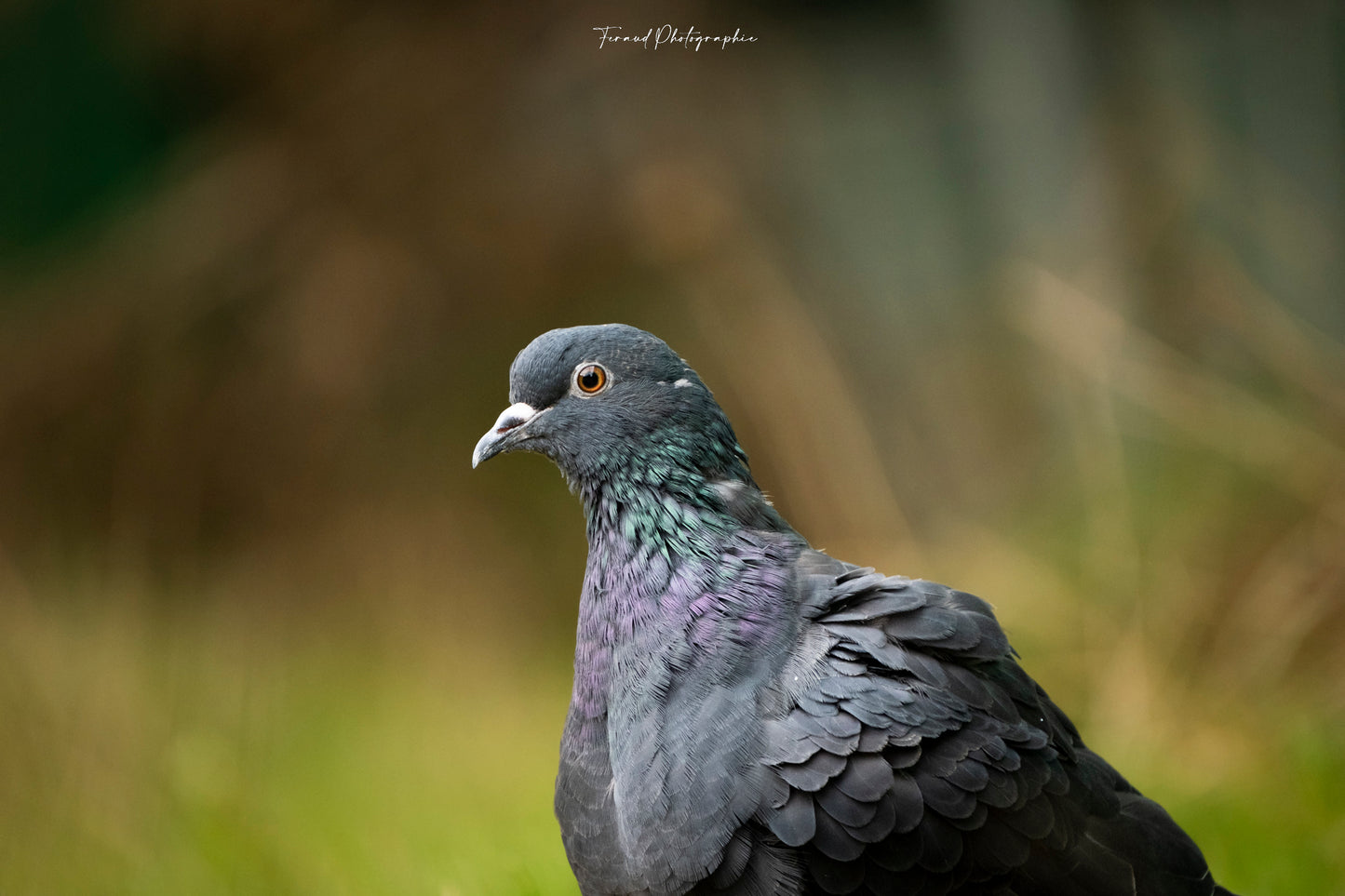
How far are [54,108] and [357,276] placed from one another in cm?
171

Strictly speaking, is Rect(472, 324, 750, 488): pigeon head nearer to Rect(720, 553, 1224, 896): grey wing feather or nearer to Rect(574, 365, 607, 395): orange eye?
Rect(574, 365, 607, 395): orange eye

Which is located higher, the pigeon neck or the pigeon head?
the pigeon head

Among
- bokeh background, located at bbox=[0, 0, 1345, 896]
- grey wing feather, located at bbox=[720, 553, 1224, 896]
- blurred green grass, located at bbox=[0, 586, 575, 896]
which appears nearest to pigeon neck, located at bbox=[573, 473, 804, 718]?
grey wing feather, located at bbox=[720, 553, 1224, 896]

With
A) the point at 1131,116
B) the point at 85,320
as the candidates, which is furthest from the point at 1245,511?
the point at 85,320

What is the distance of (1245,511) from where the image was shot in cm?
535

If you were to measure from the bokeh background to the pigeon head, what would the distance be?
1.85 meters

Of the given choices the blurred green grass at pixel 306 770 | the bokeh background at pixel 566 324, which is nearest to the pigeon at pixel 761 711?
the blurred green grass at pixel 306 770

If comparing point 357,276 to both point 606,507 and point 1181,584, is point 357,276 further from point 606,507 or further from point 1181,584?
point 1181,584

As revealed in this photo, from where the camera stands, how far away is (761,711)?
8.08 ft

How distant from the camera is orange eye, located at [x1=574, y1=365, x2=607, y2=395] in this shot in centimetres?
290

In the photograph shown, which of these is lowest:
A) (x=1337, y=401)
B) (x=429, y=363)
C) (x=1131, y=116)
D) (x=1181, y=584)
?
(x=1181, y=584)
